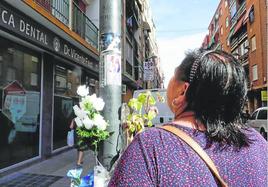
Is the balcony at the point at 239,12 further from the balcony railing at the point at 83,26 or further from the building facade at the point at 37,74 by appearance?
the building facade at the point at 37,74

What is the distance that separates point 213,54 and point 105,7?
Answer: 1.96 metres

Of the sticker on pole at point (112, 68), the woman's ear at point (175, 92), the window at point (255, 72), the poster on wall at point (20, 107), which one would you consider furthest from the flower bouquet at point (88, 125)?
the window at point (255, 72)

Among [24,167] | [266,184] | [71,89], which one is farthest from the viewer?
[71,89]

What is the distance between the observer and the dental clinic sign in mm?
7577

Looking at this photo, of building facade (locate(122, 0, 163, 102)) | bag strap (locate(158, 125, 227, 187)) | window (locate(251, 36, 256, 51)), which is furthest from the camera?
window (locate(251, 36, 256, 51))

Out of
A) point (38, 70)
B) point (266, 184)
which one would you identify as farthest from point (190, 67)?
point (38, 70)

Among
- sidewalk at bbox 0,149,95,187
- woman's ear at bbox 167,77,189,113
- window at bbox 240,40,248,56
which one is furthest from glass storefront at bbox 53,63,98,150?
window at bbox 240,40,248,56

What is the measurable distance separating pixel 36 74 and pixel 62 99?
2358 millimetres

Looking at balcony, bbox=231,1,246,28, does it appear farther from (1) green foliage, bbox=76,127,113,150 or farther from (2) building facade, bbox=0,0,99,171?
(1) green foliage, bbox=76,127,113,150

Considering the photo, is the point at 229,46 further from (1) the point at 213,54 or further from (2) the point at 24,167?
(1) the point at 213,54

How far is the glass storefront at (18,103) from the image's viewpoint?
8.63m

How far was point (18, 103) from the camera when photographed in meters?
9.38

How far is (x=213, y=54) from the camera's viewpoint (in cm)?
144

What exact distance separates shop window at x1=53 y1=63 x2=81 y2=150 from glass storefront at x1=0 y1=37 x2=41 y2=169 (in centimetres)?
151
